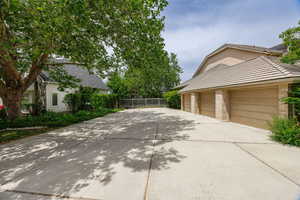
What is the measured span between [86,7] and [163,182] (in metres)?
5.34

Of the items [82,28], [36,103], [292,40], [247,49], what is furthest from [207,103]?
[36,103]

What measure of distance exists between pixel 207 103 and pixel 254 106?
4.30 m

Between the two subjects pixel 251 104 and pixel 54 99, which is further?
pixel 54 99

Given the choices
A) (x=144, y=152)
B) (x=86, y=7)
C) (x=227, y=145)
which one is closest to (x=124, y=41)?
(x=86, y=7)

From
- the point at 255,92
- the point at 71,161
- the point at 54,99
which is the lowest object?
the point at 71,161

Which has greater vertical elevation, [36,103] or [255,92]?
[255,92]

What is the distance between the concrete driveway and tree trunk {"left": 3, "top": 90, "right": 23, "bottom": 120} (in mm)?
4363

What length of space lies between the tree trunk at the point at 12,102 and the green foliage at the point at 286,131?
42.6ft

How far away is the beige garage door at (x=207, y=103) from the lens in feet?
32.4

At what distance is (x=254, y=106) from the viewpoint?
6406 mm

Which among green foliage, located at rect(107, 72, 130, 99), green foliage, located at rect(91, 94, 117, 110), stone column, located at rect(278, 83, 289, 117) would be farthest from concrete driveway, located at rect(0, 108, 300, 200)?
green foliage, located at rect(107, 72, 130, 99)

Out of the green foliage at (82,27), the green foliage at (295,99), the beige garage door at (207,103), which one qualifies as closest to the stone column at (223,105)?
the beige garage door at (207,103)

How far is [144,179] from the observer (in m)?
2.51

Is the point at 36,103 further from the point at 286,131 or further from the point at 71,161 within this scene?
the point at 286,131
